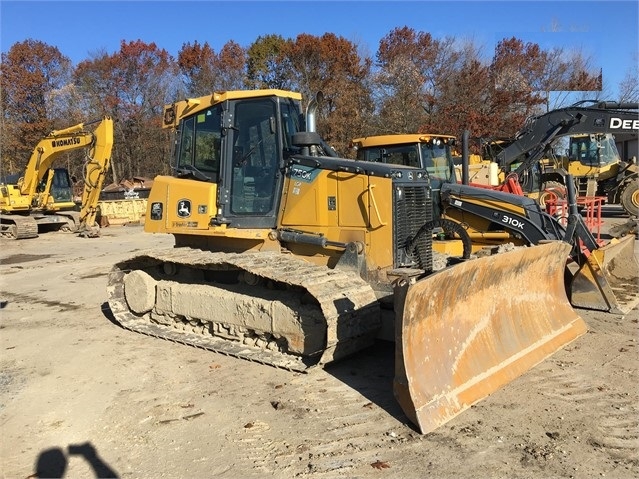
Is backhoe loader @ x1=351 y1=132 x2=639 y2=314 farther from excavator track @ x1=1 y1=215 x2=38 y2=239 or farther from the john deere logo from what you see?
excavator track @ x1=1 y1=215 x2=38 y2=239

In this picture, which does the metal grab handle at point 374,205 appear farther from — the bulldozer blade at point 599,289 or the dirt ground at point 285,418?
the bulldozer blade at point 599,289

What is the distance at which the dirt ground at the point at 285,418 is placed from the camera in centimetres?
354

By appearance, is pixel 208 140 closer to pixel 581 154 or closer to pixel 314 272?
pixel 314 272

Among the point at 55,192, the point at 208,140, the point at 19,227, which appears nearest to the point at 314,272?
the point at 208,140

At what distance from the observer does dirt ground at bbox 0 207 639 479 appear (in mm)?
3539

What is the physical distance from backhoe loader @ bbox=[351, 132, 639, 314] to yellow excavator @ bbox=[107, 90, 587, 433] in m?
0.74

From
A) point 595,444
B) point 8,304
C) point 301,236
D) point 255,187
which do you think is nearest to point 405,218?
point 301,236

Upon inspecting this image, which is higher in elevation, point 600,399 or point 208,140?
point 208,140

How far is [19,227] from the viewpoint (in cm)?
Answer: 1967

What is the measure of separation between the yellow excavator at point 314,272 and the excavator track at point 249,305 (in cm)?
2

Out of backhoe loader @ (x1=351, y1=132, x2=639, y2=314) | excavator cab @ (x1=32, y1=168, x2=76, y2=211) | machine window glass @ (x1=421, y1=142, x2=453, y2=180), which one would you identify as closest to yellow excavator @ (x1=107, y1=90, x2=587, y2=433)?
backhoe loader @ (x1=351, y1=132, x2=639, y2=314)

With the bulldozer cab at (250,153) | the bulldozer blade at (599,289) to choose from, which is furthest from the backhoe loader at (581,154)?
the bulldozer cab at (250,153)

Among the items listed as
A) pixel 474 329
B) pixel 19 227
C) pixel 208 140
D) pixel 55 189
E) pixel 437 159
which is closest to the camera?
pixel 474 329

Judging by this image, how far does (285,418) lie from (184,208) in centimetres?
324
